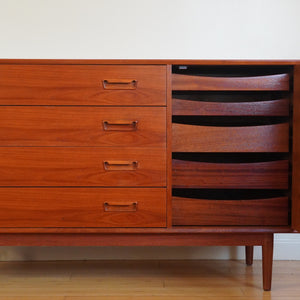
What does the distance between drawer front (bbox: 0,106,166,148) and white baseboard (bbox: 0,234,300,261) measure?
727 mm

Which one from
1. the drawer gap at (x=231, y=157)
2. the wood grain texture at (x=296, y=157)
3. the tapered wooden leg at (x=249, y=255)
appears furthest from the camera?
the tapered wooden leg at (x=249, y=255)

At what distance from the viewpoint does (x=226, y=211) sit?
54.6 inches

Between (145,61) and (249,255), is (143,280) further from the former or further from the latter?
(145,61)

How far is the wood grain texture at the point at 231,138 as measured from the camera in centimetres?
136

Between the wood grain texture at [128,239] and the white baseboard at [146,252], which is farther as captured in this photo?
the white baseboard at [146,252]

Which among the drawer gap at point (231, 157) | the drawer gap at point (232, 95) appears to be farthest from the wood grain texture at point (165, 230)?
the drawer gap at point (232, 95)

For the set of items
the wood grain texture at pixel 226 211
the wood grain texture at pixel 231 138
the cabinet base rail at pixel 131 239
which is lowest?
the cabinet base rail at pixel 131 239

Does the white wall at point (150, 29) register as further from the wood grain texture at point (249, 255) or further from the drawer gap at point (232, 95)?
the wood grain texture at point (249, 255)

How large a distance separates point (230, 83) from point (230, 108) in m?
0.10

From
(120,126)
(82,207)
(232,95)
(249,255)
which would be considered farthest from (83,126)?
(249,255)

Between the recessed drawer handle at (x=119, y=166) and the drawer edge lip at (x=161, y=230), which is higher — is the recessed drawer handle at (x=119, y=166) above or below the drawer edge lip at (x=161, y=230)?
above

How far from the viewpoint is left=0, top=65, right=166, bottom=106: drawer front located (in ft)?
4.34

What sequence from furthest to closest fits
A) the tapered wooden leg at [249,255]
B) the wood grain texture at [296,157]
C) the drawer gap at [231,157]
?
the tapered wooden leg at [249,255] < the drawer gap at [231,157] < the wood grain texture at [296,157]

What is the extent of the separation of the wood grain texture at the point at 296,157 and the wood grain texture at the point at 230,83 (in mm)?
65
